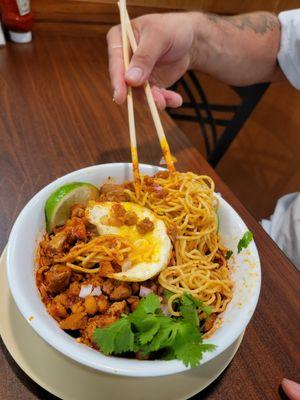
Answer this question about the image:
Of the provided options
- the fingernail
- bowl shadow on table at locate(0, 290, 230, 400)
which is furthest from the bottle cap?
bowl shadow on table at locate(0, 290, 230, 400)

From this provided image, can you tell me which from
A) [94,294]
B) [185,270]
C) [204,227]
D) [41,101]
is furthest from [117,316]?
[41,101]

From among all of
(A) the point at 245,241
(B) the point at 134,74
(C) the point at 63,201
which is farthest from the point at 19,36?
(A) the point at 245,241

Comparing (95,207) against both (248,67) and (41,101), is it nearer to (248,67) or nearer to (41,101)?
(41,101)

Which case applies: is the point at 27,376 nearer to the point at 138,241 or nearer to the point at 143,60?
the point at 138,241

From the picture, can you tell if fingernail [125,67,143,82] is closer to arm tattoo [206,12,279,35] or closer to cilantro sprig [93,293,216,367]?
cilantro sprig [93,293,216,367]

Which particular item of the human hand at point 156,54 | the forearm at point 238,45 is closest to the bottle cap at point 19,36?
the human hand at point 156,54

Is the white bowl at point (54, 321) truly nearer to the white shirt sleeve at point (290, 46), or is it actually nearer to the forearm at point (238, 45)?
the forearm at point (238, 45)

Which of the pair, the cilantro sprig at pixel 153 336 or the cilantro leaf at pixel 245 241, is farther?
the cilantro leaf at pixel 245 241
